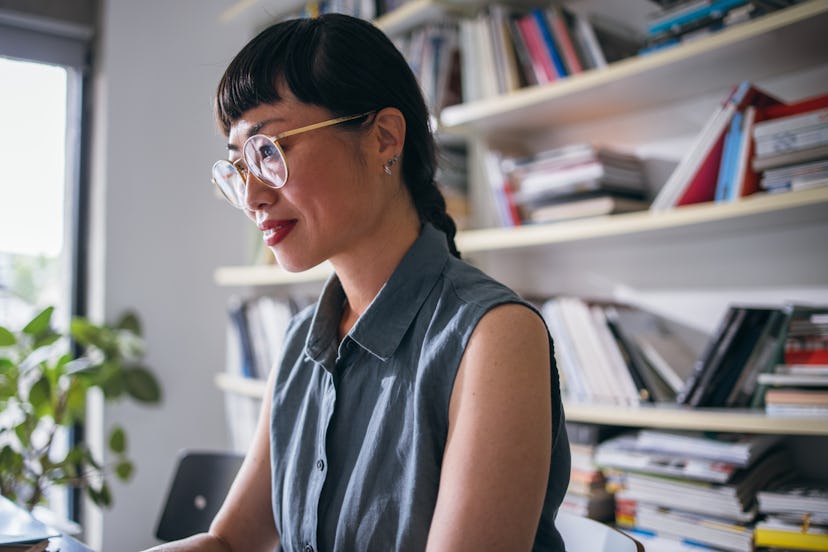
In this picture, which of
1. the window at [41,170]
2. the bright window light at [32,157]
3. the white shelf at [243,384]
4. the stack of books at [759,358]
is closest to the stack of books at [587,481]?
the stack of books at [759,358]

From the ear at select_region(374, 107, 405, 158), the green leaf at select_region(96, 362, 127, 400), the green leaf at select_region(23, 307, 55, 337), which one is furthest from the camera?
the green leaf at select_region(96, 362, 127, 400)

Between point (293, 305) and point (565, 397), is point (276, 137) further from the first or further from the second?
point (293, 305)

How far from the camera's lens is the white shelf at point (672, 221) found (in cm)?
141

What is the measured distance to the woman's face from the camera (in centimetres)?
100

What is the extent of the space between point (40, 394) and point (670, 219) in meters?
1.78

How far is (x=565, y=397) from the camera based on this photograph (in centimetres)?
181

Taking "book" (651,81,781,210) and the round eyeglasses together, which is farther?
"book" (651,81,781,210)

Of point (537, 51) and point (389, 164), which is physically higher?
point (537, 51)

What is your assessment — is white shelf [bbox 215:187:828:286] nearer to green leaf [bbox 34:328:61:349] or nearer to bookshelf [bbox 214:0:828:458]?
bookshelf [bbox 214:0:828:458]

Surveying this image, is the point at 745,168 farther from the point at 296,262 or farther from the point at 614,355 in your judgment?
the point at 296,262

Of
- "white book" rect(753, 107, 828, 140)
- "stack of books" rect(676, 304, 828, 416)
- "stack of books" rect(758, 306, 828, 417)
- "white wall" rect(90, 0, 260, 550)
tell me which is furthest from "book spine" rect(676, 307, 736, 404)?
"white wall" rect(90, 0, 260, 550)

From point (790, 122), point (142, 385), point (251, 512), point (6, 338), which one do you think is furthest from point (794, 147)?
point (142, 385)

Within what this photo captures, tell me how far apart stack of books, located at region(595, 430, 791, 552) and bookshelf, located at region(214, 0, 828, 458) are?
6 centimetres

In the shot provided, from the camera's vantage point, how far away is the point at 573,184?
1787 mm
